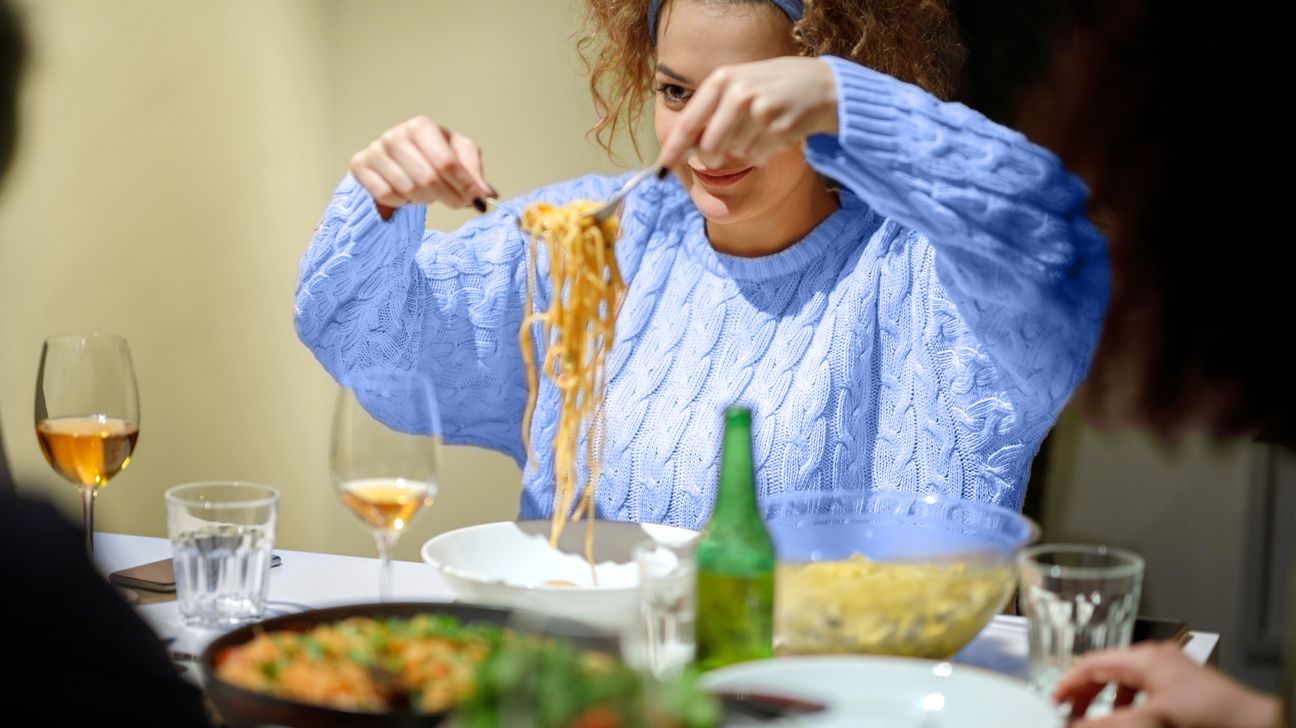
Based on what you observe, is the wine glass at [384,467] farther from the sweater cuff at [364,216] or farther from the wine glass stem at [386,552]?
the sweater cuff at [364,216]

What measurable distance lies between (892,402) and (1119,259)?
0.57 m

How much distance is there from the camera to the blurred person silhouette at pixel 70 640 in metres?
0.70

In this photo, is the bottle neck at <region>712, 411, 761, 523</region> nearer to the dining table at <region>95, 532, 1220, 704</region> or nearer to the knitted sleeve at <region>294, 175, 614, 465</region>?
the dining table at <region>95, 532, 1220, 704</region>

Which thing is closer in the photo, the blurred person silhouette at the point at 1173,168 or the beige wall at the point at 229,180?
the blurred person silhouette at the point at 1173,168

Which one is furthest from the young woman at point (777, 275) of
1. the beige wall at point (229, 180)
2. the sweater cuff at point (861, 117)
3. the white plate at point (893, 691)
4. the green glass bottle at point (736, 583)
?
the beige wall at point (229, 180)

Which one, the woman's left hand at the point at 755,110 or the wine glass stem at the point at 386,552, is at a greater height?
the woman's left hand at the point at 755,110

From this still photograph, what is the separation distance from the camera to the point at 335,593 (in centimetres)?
156

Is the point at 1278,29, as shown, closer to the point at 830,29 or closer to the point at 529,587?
the point at 830,29

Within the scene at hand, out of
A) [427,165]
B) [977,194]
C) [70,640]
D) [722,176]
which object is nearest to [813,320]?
[722,176]

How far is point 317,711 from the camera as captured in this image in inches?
36.1

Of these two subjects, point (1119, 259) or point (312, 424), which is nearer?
point (1119, 259)

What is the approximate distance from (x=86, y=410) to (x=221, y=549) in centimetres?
28

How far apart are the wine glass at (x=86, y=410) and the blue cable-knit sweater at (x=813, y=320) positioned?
0.46 meters

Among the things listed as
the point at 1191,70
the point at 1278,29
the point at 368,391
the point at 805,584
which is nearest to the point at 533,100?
the point at 368,391
